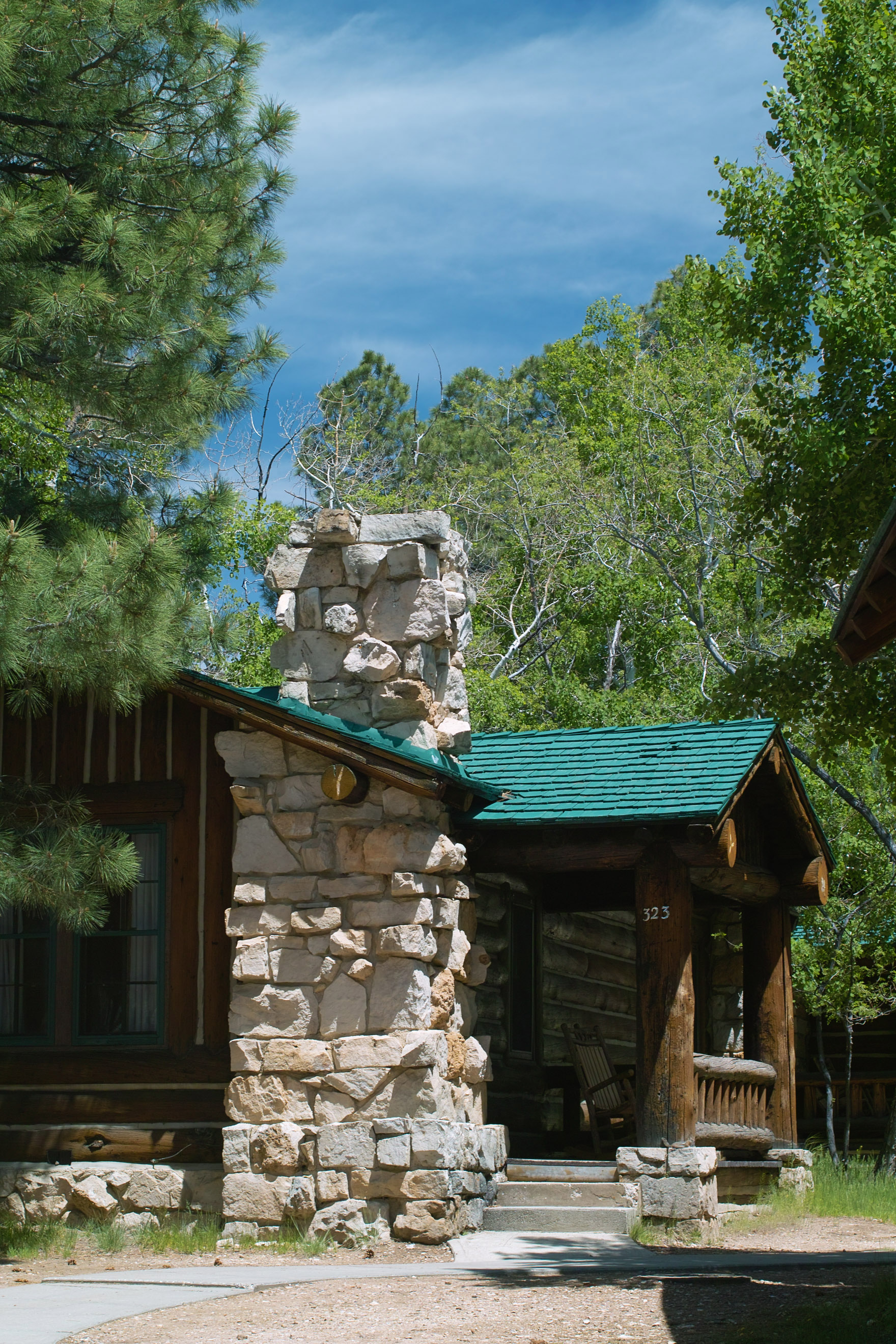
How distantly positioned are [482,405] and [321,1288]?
104 feet

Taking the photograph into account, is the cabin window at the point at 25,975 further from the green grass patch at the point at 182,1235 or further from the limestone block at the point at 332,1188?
the limestone block at the point at 332,1188

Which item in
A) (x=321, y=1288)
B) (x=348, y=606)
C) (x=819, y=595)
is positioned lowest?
(x=321, y=1288)

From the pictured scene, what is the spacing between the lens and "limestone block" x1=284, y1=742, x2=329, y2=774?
948 centimetres

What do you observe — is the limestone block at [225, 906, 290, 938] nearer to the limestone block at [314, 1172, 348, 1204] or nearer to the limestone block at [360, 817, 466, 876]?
the limestone block at [360, 817, 466, 876]

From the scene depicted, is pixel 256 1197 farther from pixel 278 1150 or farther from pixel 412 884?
pixel 412 884

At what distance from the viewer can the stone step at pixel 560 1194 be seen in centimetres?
938

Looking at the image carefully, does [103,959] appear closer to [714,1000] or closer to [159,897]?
[159,897]

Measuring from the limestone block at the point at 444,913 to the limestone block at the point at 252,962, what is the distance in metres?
1.14

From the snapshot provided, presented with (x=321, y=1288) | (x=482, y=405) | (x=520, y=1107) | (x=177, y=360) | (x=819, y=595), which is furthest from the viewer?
(x=482, y=405)

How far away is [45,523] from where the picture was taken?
9.94 meters

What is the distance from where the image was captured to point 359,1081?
8945 millimetres

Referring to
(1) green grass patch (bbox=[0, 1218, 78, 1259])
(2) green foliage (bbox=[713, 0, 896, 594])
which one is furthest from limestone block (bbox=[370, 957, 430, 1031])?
(2) green foliage (bbox=[713, 0, 896, 594])

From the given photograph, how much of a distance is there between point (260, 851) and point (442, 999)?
157 cm

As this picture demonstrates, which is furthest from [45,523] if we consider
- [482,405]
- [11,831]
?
[482,405]
